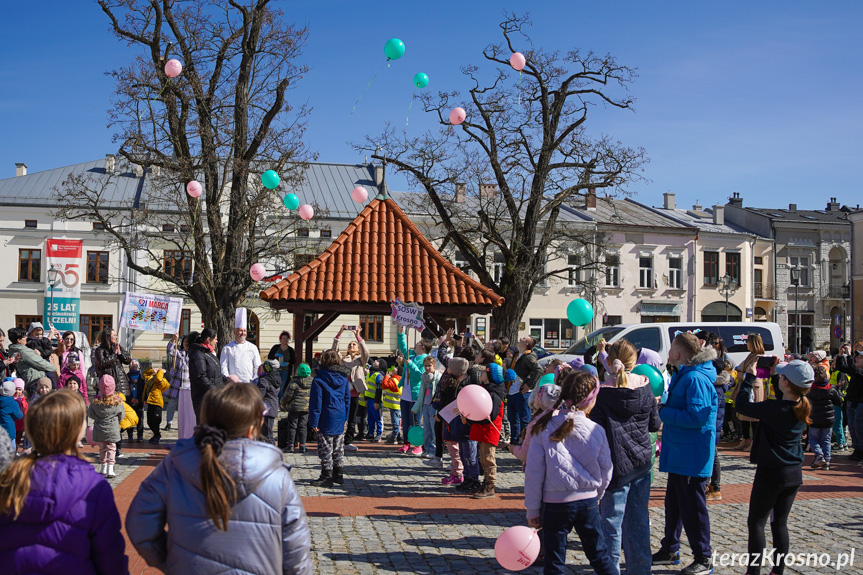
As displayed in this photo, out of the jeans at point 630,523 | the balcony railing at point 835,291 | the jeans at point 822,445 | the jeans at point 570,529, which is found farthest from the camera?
the balcony railing at point 835,291

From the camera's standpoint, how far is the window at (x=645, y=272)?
46.8m

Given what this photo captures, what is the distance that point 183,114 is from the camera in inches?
797

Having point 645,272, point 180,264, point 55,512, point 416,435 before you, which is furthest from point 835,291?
point 55,512

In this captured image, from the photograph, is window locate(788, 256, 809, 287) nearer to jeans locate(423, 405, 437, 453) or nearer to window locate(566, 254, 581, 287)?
window locate(566, 254, 581, 287)

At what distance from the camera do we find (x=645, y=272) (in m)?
46.9

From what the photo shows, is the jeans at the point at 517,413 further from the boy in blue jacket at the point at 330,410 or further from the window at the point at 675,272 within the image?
the window at the point at 675,272

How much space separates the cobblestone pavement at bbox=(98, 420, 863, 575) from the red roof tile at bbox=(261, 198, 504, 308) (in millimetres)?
3528

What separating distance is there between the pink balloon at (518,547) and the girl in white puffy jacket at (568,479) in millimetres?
109

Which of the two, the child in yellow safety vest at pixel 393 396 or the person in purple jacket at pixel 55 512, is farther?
the child in yellow safety vest at pixel 393 396

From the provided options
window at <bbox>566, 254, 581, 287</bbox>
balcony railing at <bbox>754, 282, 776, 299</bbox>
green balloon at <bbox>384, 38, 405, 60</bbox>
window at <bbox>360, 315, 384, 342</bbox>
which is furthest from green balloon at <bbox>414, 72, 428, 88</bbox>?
balcony railing at <bbox>754, 282, 776, 299</bbox>

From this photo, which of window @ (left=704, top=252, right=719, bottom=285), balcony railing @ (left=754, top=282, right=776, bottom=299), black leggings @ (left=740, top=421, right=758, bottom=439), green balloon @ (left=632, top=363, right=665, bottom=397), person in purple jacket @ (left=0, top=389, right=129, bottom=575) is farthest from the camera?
balcony railing @ (left=754, top=282, right=776, bottom=299)

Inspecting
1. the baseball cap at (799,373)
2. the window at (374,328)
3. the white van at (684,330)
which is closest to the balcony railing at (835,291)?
the window at (374,328)

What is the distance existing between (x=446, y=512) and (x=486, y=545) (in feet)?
4.60

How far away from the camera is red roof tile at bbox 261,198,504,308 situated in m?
14.0
